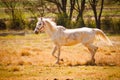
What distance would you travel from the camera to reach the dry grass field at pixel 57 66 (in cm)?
1377

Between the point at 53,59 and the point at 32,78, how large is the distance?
15.3 ft

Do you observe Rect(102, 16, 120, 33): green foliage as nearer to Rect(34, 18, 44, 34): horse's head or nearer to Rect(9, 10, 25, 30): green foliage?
Rect(9, 10, 25, 30): green foliage

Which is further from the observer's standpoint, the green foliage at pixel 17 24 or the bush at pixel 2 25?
the green foliage at pixel 17 24

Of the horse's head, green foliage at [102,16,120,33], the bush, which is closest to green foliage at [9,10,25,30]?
the bush

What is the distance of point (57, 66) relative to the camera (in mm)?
15891

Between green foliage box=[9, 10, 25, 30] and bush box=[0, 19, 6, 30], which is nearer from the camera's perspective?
bush box=[0, 19, 6, 30]

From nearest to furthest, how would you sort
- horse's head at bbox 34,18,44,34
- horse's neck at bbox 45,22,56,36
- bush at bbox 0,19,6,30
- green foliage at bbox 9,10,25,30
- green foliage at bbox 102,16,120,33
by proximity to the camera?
horse's head at bbox 34,18,44,34, horse's neck at bbox 45,22,56,36, green foliage at bbox 102,16,120,33, bush at bbox 0,19,6,30, green foliage at bbox 9,10,25,30

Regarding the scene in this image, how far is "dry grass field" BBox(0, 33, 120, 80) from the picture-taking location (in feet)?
45.2

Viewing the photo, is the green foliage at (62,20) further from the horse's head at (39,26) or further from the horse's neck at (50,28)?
the horse's head at (39,26)

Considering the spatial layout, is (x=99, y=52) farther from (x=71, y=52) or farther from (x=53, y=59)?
(x=53, y=59)

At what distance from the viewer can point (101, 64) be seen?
16.4 meters

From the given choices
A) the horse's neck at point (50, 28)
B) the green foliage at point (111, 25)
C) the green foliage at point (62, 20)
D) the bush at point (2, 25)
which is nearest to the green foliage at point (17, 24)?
the bush at point (2, 25)

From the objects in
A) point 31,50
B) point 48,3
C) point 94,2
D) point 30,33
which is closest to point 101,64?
point 31,50

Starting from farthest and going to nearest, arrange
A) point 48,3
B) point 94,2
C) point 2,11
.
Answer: point 2,11, point 48,3, point 94,2
